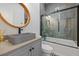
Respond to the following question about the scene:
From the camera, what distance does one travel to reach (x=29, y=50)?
1.29 meters

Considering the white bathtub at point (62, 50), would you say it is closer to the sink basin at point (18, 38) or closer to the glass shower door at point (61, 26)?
the glass shower door at point (61, 26)

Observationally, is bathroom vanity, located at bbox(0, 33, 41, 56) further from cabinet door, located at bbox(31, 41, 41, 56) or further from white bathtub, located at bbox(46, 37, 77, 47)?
white bathtub, located at bbox(46, 37, 77, 47)

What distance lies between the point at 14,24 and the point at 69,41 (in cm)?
99

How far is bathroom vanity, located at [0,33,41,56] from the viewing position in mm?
980

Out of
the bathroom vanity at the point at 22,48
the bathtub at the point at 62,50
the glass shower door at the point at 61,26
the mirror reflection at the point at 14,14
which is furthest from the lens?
the glass shower door at the point at 61,26

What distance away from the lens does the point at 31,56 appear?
1314mm

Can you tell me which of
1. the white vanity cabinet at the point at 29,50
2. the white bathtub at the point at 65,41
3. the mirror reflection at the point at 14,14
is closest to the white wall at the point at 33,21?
the mirror reflection at the point at 14,14

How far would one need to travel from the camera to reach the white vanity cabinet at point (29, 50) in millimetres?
1047

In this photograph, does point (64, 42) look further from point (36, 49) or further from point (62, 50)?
point (36, 49)

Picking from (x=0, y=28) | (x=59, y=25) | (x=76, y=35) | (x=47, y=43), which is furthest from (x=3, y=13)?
(x=76, y=35)

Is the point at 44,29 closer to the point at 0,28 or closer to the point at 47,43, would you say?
the point at 47,43

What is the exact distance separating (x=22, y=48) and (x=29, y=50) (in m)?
0.17

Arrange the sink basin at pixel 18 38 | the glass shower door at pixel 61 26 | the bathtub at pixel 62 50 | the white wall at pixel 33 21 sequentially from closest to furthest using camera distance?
the sink basin at pixel 18 38, the white wall at pixel 33 21, the bathtub at pixel 62 50, the glass shower door at pixel 61 26

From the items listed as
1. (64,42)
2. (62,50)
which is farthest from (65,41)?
(62,50)
